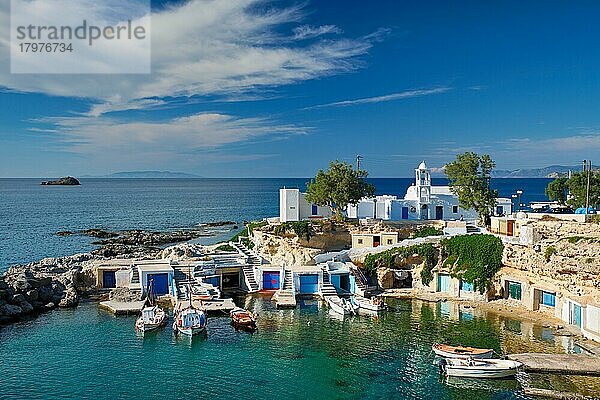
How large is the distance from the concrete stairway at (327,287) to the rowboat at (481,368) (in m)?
15.7

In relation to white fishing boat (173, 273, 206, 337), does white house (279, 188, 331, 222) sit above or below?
above

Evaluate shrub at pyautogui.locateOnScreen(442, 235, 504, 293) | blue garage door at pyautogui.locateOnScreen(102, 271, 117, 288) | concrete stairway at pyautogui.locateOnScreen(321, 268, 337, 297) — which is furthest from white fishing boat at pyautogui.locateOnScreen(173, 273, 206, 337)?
shrub at pyautogui.locateOnScreen(442, 235, 504, 293)

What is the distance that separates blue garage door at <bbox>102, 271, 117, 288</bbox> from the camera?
4459cm

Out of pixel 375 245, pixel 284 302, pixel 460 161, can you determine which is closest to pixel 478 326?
pixel 284 302

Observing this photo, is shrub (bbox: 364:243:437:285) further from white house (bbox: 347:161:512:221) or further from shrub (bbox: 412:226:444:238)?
white house (bbox: 347:161:512:221)

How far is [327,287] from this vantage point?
142 feet

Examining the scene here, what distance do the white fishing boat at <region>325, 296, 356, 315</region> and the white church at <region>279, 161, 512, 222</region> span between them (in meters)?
20.6

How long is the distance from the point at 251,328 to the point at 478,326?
14101 millimetres

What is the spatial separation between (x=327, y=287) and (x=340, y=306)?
5188 mm

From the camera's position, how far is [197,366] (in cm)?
2819

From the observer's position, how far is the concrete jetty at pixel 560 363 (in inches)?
1049

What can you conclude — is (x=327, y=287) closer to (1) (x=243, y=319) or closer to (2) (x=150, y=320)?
(1) (x=243, y=319)

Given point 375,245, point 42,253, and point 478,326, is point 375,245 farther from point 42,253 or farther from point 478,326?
point 42,253

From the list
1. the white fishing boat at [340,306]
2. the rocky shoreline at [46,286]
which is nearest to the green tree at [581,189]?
the white fishing boat at [340,306]
